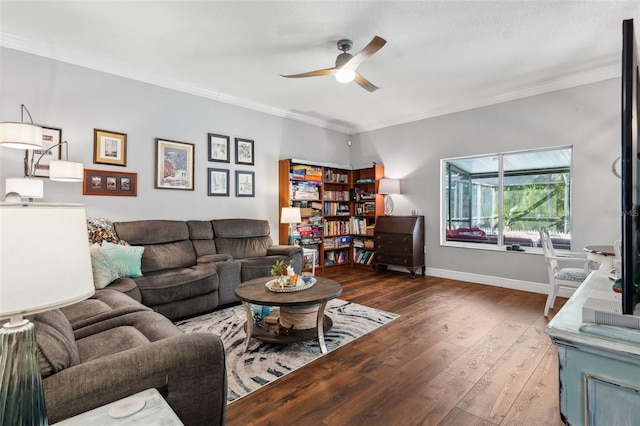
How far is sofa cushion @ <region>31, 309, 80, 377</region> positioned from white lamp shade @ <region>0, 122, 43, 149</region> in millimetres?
1848

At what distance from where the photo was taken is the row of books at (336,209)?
5.91 metres

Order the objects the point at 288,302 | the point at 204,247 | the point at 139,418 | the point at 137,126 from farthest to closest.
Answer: the point at 204,247 < the point at 137,126 < the point at 288,302 < the point at 139,418

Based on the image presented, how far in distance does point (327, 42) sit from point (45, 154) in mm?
3076

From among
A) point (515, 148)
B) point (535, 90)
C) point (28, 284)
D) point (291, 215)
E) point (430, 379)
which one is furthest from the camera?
point (291, 215)

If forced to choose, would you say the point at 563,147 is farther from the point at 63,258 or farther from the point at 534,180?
the point at 63,258

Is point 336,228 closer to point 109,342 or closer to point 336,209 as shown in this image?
point 336,209

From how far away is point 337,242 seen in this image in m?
5.99

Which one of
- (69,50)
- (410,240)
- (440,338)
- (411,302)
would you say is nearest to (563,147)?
(410,240)

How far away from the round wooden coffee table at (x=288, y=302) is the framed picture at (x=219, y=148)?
2403 mm

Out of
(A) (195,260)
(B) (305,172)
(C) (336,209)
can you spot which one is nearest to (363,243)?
(C) (336,209)

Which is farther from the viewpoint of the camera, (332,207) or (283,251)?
(332,207)

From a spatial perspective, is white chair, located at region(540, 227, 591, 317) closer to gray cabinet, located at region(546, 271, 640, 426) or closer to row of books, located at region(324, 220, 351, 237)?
gray cabinet, located at region(546, 271, 640, 426)

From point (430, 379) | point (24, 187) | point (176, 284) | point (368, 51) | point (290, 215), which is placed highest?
point (368, 51)

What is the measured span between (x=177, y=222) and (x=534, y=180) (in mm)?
4864
